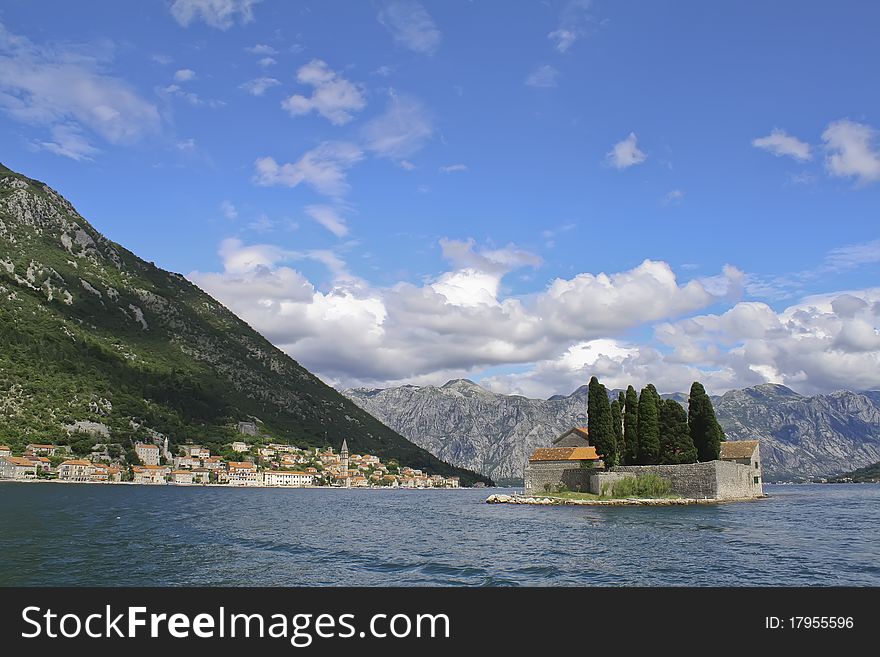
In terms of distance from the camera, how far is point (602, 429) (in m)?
83.0

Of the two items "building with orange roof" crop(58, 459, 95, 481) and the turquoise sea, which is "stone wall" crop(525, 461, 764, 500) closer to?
the turquoise sea

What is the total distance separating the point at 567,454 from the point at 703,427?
18723 millimetres

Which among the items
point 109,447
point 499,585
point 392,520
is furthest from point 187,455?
point 499,585

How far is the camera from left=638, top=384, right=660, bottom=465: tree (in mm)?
79000

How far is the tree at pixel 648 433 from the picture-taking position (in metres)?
79.0

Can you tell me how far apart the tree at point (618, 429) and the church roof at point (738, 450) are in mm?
17642

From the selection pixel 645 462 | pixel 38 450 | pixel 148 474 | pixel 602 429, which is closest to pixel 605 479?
pixel 645 462

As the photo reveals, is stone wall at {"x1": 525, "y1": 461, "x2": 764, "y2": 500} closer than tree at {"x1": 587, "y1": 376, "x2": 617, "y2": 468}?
Yes

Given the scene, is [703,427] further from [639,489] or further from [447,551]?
[447,551]

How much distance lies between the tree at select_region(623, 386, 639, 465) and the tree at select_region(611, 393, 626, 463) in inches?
57.2

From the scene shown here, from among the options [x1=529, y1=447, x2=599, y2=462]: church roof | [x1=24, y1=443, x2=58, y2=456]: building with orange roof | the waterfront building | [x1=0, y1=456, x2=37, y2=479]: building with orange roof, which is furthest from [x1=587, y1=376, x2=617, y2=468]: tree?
the waterfront building

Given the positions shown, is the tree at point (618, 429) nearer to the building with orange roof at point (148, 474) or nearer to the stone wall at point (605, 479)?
the stone wall at point (605, 479)
